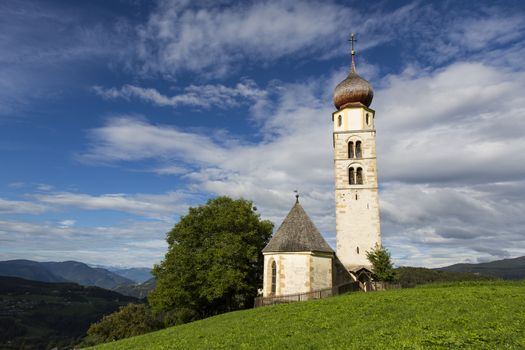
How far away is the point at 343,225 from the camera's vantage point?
126 feet

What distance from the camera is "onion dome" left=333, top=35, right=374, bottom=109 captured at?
4172cm

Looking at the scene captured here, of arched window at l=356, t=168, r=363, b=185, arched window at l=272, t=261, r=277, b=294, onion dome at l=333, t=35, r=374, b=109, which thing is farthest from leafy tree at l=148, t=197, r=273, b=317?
onion dome at l=333, t=35, r=374, b=109

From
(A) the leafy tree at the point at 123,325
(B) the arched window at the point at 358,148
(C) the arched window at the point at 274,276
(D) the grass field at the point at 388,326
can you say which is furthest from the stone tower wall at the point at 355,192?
(A) the leafy tree at the point at 123,325

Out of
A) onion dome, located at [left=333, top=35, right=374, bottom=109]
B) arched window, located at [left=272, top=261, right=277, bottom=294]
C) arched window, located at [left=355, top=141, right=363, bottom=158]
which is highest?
onion dome, located at [left=333, top=35, right=374, bottom=109]

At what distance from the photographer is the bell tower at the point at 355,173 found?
3784 cm

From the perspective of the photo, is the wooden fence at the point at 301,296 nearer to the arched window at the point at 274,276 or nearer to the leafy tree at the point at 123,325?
the arched window at the point at 274,276

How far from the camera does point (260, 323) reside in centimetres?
1875

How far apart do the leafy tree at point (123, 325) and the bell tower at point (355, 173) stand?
1133 inches

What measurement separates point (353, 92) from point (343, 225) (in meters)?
14.8

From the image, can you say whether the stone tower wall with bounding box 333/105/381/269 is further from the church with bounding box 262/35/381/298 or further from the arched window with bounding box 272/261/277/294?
the arched window with bounding box 272/261/277/294

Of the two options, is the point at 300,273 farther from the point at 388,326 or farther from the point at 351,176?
the point at 388,326

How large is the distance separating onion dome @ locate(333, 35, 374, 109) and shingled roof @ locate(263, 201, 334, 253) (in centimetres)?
1499

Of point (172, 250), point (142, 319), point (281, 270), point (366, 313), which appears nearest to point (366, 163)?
point (281, 270)

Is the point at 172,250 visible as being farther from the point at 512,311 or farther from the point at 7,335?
the point at 7,335
